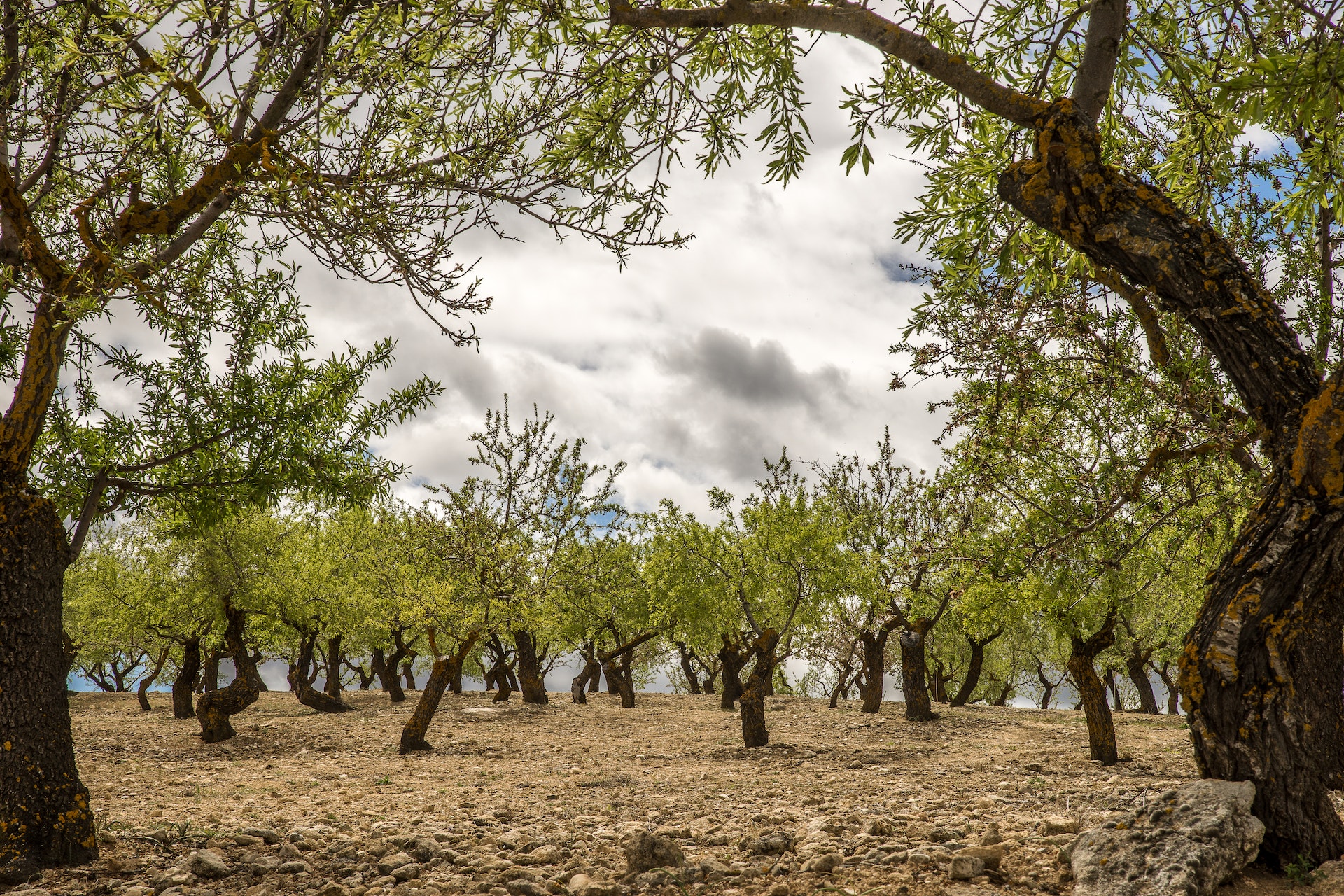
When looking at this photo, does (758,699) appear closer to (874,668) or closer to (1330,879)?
(874,668)

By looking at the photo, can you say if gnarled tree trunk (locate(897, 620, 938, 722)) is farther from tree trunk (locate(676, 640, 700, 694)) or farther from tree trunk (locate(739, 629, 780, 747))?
tree trunk (locate(676, 640, 700, 694))

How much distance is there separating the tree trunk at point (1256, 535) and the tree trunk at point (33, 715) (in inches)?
344

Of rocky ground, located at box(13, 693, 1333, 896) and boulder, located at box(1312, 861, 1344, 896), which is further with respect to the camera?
rocky ground, located at box(13, 693, 1333, 896)

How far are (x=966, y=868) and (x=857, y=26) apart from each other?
236 inches

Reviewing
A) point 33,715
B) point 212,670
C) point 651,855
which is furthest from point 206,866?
point 212,670

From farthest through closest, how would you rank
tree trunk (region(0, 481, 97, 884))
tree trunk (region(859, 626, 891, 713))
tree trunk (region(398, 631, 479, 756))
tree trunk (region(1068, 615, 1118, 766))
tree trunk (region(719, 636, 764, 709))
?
tree trunk (region(859, 626, 891, 713)), tree trunk (region(719, 636, 764, 709)), tree trunk (region(398, 631, 479, 756)), tree trunk (region(1068, 615, 1118, 766)), tree trunk (region(0, 481, 97, 884))

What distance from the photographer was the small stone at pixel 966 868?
509cm

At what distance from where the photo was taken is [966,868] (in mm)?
5109

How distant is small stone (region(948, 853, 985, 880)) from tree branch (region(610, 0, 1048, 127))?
5.29 meters

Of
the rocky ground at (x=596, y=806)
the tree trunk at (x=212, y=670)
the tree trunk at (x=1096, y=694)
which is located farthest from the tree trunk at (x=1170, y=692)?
the tree trunk at (x=212, y=670)

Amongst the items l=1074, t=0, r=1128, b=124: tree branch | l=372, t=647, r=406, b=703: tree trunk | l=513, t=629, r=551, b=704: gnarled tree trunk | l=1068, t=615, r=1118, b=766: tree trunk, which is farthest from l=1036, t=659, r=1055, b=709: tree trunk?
l=1074, t=0, r=1128, b=124: tree branch

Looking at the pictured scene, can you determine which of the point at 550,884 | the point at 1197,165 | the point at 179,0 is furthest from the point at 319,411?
the point at 1197,165

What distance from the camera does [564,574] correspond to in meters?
25.4

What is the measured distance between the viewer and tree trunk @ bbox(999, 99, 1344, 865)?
5035 mm
